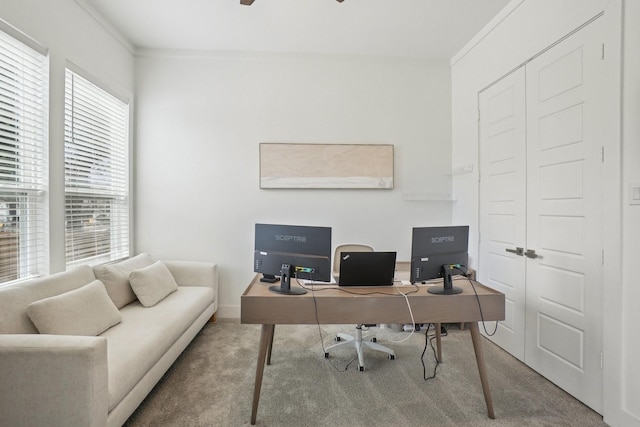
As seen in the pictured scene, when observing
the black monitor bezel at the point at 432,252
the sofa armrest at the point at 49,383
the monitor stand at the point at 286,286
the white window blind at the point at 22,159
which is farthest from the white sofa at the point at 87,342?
the black monitor bezel at the point at 432,252

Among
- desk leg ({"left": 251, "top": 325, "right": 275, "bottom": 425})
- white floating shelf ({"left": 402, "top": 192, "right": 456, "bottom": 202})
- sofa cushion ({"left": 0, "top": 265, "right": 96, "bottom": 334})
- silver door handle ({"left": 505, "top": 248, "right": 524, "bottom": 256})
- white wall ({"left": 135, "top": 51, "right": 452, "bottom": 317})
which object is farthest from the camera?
white floating shelf ({"left": 402, "top": 192, "right": 456, "bottom": 202})

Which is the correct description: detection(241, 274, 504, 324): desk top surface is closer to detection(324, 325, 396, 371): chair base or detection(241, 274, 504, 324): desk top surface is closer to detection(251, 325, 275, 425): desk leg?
detection(251, 325, 275, 425): desk leg

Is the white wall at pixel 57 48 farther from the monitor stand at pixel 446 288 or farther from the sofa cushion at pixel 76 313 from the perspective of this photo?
the monitor stand at pixel 446 288

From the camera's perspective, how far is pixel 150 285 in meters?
2.62

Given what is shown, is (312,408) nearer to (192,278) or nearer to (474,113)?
(192,278)

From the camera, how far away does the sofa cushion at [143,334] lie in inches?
63.5

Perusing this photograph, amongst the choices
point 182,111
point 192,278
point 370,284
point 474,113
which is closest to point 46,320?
point 192,278

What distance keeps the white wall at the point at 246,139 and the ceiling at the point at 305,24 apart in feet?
0.59

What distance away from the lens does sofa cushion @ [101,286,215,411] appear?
1.61 m

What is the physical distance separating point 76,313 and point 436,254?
233cm

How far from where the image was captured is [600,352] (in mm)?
1866

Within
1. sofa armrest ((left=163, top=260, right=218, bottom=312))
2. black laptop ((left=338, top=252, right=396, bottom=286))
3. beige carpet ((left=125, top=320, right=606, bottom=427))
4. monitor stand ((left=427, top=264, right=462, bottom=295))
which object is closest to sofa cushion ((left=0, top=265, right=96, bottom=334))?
beige carpet ((left=125, top=320, right=606, bottom=427))

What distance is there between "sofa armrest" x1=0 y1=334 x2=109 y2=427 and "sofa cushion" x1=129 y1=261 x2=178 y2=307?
1162mm

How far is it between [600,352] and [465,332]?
131cm
